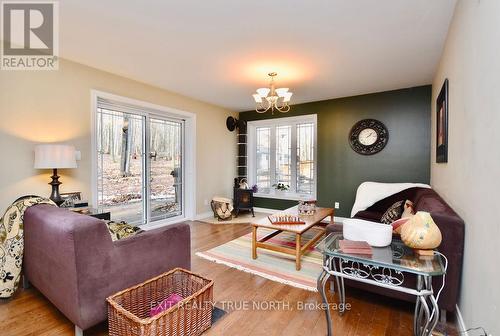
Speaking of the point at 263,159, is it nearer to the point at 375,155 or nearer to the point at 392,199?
the point at 375,155

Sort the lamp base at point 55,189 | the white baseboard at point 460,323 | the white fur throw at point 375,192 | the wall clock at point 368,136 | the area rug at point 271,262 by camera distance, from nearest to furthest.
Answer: the white baseboard at point 460,323 < the area rug at point 271,262 < the lamp base at point 55,189 < the white fur throw at point 375,192 < the wall clock at point 368,136

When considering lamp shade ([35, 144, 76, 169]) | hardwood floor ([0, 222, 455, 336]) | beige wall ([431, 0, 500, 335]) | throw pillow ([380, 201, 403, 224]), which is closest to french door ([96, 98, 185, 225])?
lamp shade ([35, 144, 76, 169])

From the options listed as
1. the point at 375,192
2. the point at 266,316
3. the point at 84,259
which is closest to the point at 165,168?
the point at 84,259

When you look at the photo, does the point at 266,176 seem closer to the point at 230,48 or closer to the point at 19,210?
the point at 230,48

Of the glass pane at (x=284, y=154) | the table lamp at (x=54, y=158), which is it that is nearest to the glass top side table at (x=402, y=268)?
the table lamp at (x=54, y=158)

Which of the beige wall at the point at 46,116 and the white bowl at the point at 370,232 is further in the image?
the beige wall at the point at 46,116

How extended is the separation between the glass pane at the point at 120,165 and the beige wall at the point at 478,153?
410 centimetres

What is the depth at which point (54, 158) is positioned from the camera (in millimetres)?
2562

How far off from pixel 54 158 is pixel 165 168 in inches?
80.8

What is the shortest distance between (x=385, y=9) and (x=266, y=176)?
4.10 metres

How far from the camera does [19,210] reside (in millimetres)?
1992

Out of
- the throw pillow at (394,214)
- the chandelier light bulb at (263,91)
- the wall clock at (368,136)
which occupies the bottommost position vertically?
the throw pillow at (394,214)

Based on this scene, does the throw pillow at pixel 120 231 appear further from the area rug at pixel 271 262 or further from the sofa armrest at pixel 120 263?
the area rug at pixel 271 262

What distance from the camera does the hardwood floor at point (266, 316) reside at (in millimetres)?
1690
